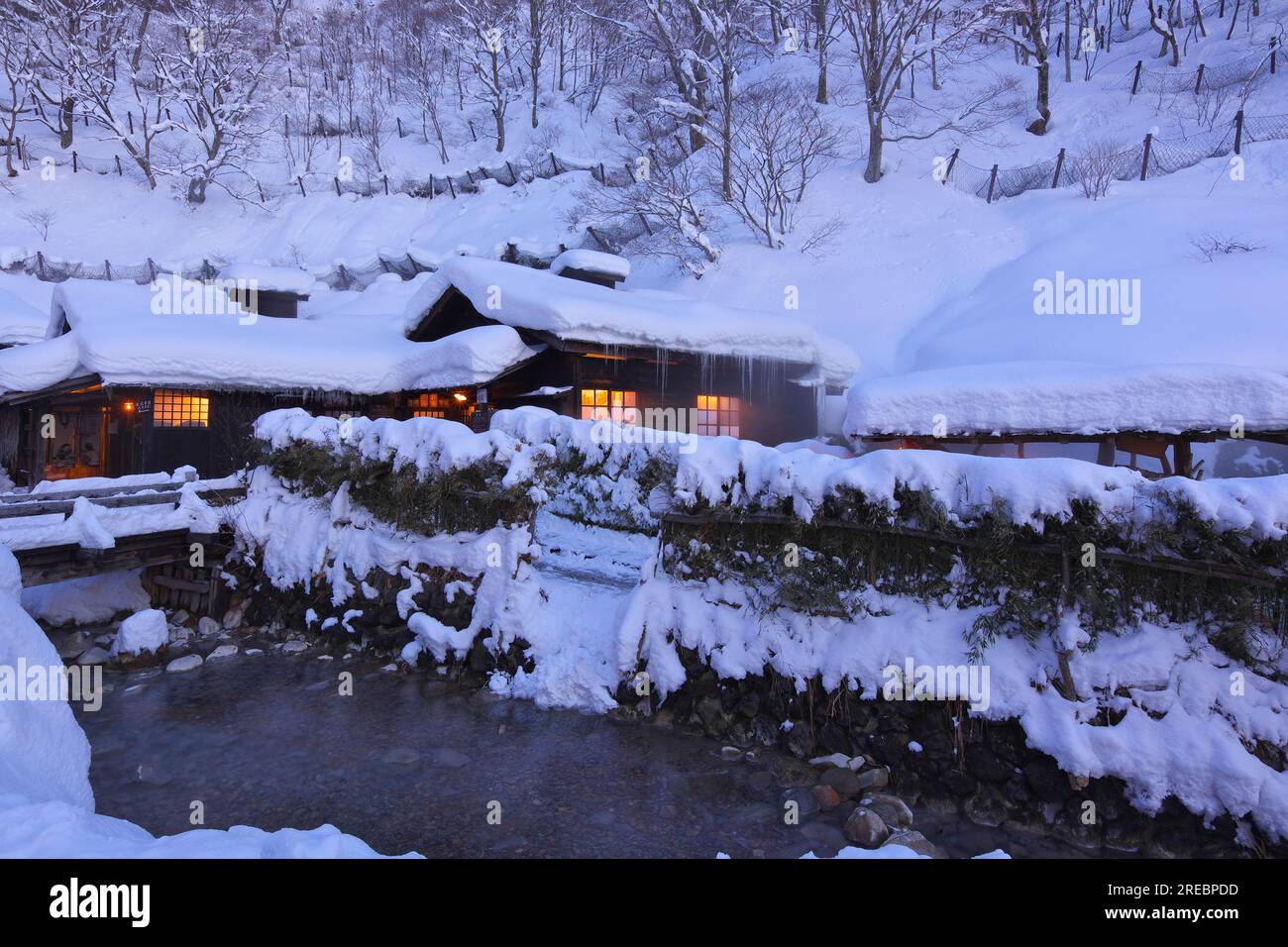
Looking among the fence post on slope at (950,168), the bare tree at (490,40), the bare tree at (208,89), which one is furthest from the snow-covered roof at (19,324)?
the fence post on slope at (950,168)

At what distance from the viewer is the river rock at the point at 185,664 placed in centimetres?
884

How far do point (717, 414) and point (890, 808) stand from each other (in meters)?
12.9

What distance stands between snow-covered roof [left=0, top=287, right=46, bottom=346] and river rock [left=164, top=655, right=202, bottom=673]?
59.9 feet

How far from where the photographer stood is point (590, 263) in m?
20.2

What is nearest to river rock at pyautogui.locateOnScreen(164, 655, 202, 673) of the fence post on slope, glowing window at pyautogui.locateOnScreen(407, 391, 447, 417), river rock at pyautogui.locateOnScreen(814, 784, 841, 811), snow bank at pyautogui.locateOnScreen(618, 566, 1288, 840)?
snow bank at pyautogui.locateOnScreen(618, 566, 1288, 840)

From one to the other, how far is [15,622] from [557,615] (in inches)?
188

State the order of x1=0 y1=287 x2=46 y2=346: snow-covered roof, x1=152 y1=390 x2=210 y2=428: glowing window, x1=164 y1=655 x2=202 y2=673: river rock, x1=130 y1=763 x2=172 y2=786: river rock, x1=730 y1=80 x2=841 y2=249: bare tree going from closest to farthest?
x1=130 y1=763 x2=172 y2=786: river rock
x1=164 y1=655 x2=202 y2=673: river rock
x1=152 y1=390 x2=210 y2=428: glowing window
x1=0 y1=287 x2=46 y2=346: snow-covered roof
x1=730 y1=80 x2=841 y2=249: bare tree

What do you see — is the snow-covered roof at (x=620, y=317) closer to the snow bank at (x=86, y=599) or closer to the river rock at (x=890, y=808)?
the snow bank at (x=86, y=599)

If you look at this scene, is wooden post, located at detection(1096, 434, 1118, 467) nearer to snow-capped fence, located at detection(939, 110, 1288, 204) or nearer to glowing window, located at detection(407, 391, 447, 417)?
glowing window, located at detection(407, 391, 447, 417)

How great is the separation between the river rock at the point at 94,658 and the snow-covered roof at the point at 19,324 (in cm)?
1724

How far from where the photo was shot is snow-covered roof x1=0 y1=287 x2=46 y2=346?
66.9ft

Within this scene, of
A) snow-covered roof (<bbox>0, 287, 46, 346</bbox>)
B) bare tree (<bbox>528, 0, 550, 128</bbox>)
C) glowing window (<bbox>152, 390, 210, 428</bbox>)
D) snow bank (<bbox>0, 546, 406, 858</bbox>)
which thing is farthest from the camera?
bare tree (<bbox>528, 0, 550, 128</bbox>)

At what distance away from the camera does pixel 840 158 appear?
28484 millimetres
